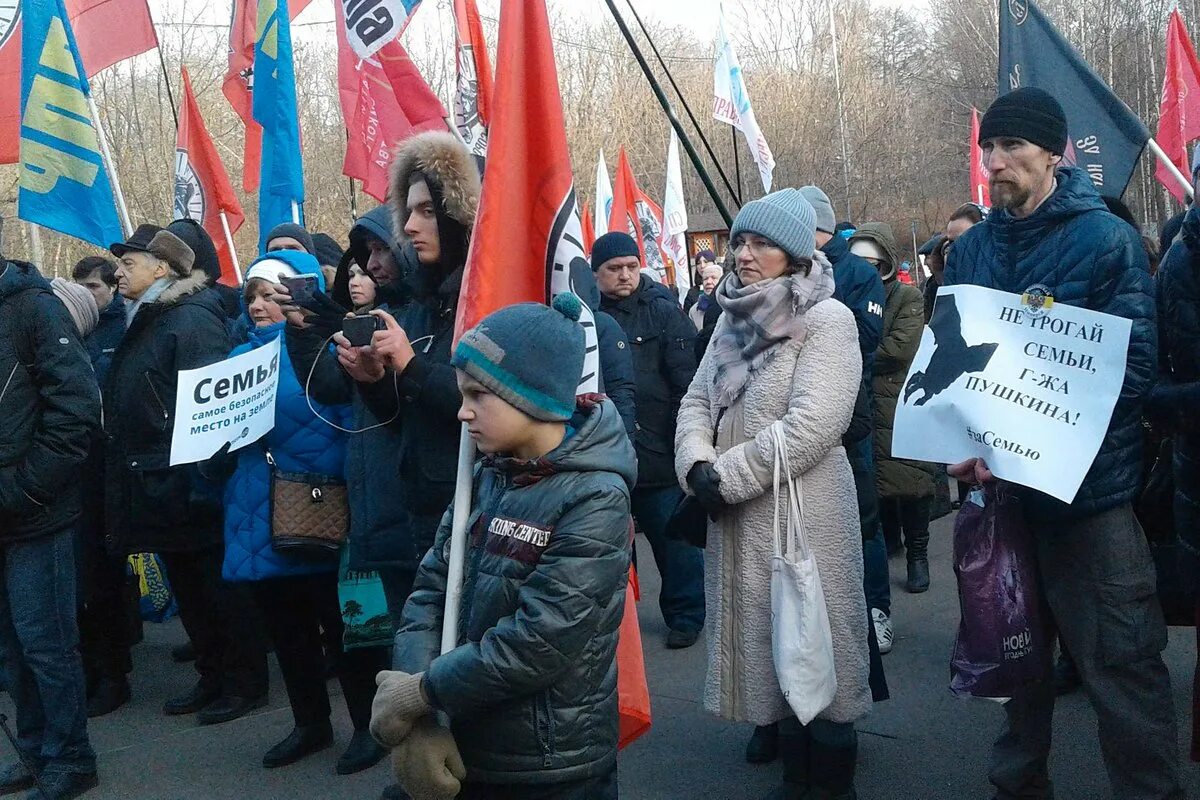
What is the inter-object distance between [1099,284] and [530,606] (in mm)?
1854

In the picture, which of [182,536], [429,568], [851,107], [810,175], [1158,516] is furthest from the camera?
[851,107]

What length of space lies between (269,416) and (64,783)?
64.9 inches

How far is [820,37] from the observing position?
48.7m

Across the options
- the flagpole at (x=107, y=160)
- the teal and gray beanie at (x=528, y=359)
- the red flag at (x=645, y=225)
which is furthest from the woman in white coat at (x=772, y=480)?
the red flag at (x=645, y=225)

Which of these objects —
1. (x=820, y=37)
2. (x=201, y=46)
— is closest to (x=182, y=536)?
(x=201, y=46)

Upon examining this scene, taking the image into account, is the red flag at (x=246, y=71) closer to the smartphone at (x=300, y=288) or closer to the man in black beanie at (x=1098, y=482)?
the smartphone at (x=300, y=288)

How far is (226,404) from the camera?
4.67 metres

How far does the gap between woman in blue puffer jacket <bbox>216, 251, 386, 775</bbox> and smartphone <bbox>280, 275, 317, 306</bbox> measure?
375 mm

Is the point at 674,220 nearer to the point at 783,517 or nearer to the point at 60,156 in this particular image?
the point at 60,156

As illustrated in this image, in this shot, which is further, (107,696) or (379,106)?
(379,106)

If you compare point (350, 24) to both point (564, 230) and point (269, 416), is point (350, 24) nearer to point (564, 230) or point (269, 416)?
point (269, 416)

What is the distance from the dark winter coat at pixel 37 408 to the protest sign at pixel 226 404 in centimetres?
39

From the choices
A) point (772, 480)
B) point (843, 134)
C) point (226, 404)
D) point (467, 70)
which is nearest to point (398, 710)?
point (772, 480)

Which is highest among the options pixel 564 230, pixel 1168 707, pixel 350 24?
pixel 350 24
